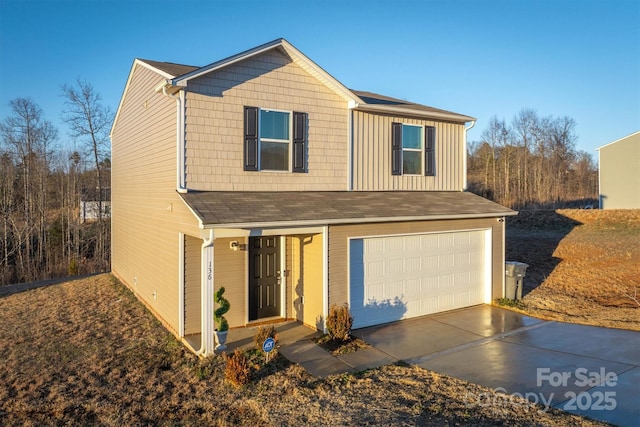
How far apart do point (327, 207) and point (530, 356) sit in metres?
4.73

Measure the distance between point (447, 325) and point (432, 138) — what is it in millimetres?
5342

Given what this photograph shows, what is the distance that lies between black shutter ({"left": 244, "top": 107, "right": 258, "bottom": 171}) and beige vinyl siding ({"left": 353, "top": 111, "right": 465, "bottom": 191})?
8.85ft

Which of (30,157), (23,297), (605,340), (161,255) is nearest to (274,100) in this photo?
(161,255)

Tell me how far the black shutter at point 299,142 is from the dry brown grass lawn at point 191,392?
4475 mm

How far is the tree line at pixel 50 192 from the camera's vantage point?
69.5ft

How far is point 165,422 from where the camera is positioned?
5.38 meters

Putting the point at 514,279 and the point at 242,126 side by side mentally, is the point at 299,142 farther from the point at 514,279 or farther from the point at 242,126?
the point at 514,279

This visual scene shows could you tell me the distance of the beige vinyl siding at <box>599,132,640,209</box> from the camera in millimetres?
27000

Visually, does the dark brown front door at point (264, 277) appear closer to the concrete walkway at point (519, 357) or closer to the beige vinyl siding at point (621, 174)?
the concrete walkway at point (519, 357)

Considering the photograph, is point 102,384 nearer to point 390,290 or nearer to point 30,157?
point 390,290

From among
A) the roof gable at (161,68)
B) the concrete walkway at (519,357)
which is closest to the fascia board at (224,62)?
the roof gable at (161,68)

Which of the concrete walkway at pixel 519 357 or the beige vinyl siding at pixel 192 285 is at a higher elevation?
the beige vinyl siding at pixel 192 285

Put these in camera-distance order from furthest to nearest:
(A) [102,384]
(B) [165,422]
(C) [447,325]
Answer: (C) [447,325] → (A) [102,384] → (B) [165,422]

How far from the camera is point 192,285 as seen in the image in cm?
869
